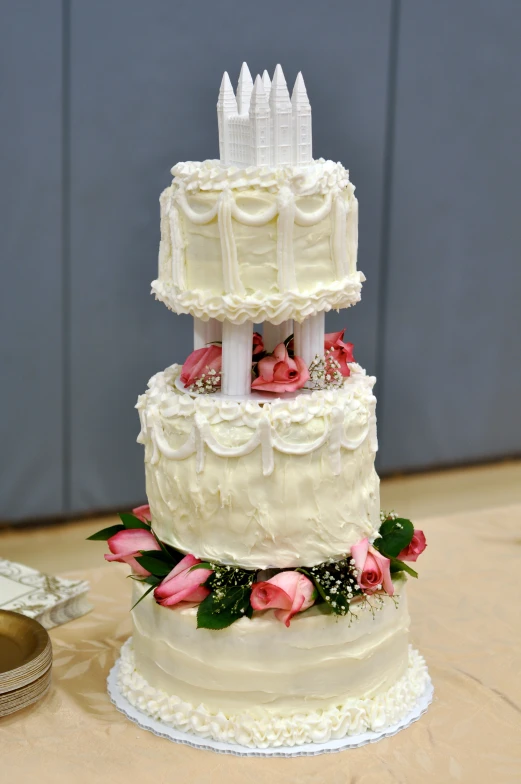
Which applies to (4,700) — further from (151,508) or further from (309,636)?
(309,636)

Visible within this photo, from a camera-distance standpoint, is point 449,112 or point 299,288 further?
point 449,112

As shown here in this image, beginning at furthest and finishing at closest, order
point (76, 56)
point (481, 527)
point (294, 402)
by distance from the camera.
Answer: point (481, 527)
point (76, 56)
point (294, 402)

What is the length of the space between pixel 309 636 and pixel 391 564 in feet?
1.37

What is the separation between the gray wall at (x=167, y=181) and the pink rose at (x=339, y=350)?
1858 mm

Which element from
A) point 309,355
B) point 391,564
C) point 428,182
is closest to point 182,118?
point 428,182

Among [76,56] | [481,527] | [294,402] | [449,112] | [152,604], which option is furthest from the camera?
[449,112]

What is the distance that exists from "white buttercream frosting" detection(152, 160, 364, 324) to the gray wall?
1831 mm

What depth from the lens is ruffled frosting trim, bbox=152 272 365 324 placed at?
316 cm

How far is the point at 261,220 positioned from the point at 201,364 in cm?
53

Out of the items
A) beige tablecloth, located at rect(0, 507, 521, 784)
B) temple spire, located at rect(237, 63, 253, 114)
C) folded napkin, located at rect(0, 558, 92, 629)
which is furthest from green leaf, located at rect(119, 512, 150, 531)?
temple spire, located at rect(237, 63, 253, 114)

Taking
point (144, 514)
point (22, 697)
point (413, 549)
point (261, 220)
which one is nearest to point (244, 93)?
point (261, 220)

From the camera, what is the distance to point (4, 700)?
3.41m

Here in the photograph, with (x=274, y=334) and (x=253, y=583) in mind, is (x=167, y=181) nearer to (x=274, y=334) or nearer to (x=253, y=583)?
(x=274, y=334)

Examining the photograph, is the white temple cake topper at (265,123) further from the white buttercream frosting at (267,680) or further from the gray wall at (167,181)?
the gray wall at (167,181)
